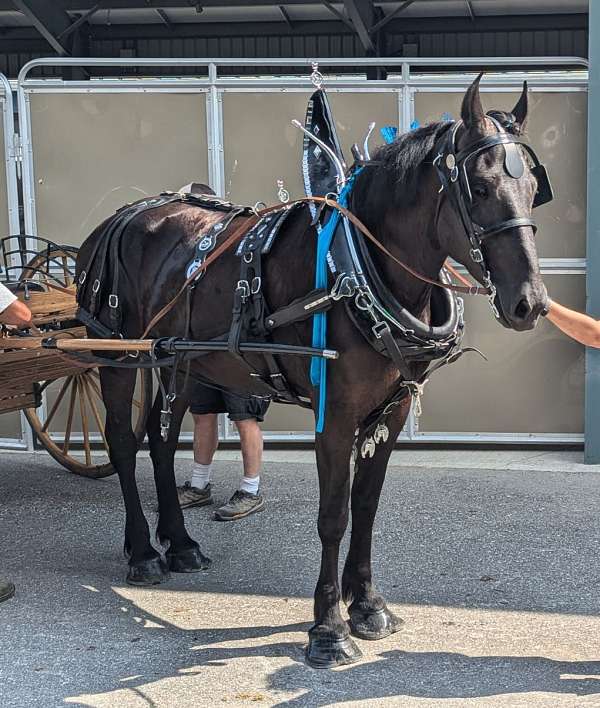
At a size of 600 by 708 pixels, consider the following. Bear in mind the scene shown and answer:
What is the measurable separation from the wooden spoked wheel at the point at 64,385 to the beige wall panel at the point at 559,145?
9.45 feet

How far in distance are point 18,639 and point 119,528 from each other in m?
1.49

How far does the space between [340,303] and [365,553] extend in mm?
1165

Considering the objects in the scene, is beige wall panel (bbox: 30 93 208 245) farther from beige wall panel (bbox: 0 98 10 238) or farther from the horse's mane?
the horse's mane

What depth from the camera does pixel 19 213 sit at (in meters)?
7.39

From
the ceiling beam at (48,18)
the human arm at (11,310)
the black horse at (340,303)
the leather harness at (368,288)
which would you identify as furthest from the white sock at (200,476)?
the ceiling beam at (48,18)

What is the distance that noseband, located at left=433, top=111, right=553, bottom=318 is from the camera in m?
3.14

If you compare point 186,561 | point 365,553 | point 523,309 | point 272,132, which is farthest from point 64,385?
point 523,309

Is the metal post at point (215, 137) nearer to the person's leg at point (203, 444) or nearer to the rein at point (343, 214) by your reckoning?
the person's leg at point (203, 444)

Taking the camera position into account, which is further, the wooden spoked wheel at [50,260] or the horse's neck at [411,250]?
the wooden spoked wheel at [50,260]

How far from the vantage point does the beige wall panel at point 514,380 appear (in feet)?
23.4

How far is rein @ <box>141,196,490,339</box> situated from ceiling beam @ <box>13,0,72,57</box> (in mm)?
7972

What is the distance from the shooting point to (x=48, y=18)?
11.9 m

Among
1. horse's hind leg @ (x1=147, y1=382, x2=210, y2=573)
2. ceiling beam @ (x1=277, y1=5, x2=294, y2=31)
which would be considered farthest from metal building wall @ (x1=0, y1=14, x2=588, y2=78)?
horse's hind leg @ (x1=147, y1=382, x2=210, y2=573)

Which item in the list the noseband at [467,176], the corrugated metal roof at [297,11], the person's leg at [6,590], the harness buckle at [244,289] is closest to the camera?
the noseband at [467,176]
